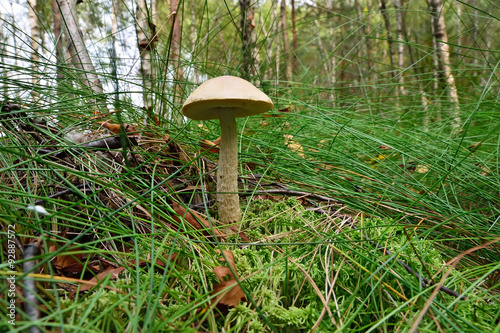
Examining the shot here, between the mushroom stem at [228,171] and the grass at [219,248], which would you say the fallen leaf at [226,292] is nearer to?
the grass at [219,248]

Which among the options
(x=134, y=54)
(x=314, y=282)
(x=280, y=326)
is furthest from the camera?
(x=134, y=54)

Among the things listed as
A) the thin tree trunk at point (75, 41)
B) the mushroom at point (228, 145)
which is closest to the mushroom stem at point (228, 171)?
the mushroom at point (228, 145)

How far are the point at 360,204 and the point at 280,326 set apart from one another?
865 mm

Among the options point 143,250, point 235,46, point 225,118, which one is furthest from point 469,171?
point 235,46

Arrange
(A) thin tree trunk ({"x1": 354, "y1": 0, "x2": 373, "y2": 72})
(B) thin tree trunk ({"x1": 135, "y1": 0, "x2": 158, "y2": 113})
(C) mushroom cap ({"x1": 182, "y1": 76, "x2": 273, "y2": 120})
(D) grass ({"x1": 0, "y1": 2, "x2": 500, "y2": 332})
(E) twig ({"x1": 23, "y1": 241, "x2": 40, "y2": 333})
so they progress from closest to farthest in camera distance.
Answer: (E) twig ({"x1": 23, "y1": 241, "x2": 40, "y2": 333}) < (D) grass ({"x1": 0, "y1": 2, "x2": 500, "y2": 332}) < (C) mushroom cap ({"x1": 182, "y1": 76, "x2": 273, "y2": 120}) < (B) thin tree trunk ({"x1": 135, "y1": 0, "x2": 158, "y2": 113}) < (A) thin tree trunk ({"x1": 354, "y1": 0, "x2": 373, "y2": 72})

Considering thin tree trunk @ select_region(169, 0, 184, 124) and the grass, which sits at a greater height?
thin tree trunk @ select_region(169, 0, 184, 124)

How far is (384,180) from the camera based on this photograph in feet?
5.28

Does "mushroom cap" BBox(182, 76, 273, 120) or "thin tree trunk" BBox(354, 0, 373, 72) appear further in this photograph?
"thin tree trunk" BBox(354, 0, 373, 72)

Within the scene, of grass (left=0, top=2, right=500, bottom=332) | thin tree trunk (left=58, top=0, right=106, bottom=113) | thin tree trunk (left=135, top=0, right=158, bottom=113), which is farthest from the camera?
thin tree trunk (left=58, top=0, right=106, bottom=113)

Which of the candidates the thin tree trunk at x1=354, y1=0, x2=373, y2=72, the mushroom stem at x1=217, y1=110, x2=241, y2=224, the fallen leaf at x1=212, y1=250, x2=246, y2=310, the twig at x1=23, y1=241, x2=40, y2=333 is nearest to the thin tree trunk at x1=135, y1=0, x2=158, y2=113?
the mushroom stem at x1=217, y1=110, x2=241, y2=224

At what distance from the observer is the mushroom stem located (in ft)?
4.49

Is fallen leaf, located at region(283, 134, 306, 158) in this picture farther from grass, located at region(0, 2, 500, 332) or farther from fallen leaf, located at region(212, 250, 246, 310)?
fallen leaf, located at region(212, 250, 246, 310)

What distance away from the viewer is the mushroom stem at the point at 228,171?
53.9 inches

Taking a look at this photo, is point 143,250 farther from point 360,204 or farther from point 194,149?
point 360,204
